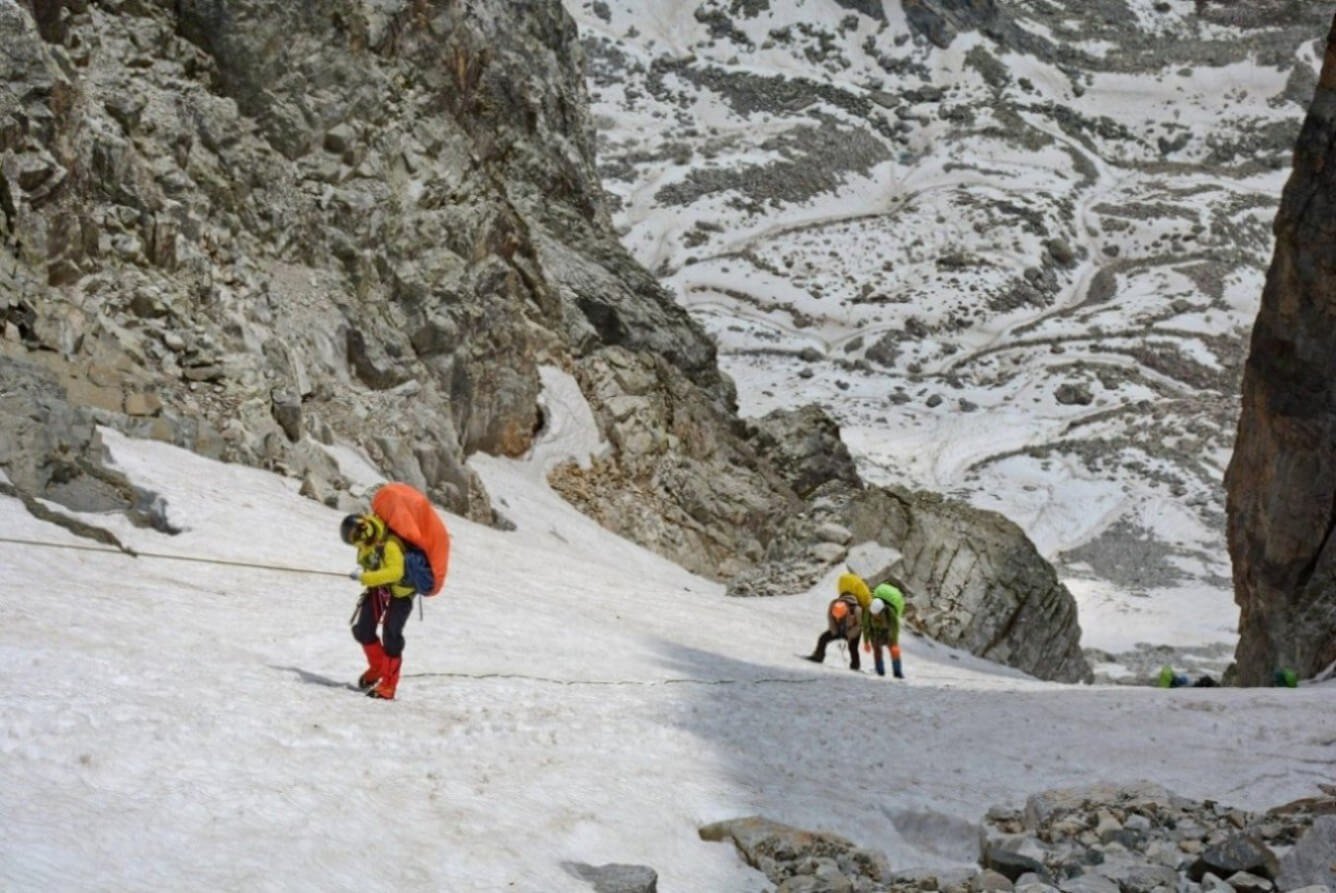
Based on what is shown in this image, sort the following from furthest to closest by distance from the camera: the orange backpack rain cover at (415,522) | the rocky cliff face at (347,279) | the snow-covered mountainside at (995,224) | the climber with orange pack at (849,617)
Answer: the snow-covered mountainside at (995,224) < the rocky cliff face at (347,279) < the climber with orange pack at (849,617) < the orange backpack rain cover at (415,522)

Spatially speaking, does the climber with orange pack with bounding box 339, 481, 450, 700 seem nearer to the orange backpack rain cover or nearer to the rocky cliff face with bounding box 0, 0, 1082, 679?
the orange backpack rain cover

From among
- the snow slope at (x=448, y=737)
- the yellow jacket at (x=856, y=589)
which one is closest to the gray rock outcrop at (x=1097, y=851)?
the snow slope at (x=448, y=737)

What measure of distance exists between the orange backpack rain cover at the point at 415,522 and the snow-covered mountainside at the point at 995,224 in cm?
4548

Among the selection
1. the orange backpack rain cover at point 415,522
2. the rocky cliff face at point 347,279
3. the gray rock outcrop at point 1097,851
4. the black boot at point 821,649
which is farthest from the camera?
the rocky cliff face at point 347,279

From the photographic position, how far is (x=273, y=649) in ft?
33.6

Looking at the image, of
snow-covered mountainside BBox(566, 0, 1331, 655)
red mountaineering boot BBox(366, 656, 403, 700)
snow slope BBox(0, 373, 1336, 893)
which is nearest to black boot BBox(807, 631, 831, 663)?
snow slope BBox(0, 373, 1336, 893)

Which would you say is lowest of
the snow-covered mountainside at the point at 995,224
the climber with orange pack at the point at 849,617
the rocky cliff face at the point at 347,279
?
the climber with orange pack at the point at 849,617

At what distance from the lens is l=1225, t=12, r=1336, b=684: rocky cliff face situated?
76.0 ft

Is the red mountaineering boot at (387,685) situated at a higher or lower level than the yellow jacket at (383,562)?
lower

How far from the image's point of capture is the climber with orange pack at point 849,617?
1805cm

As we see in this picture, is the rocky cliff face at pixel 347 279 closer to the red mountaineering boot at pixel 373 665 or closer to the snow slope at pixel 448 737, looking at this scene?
the snow slope at pixel 448 737

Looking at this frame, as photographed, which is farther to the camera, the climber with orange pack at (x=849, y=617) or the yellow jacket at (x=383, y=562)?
the climber with orange pack at (x=849, y=617)

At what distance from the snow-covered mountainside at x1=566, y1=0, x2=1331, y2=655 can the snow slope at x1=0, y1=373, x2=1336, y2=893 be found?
4083 cm

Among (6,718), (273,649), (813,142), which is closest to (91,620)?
(273,649)
